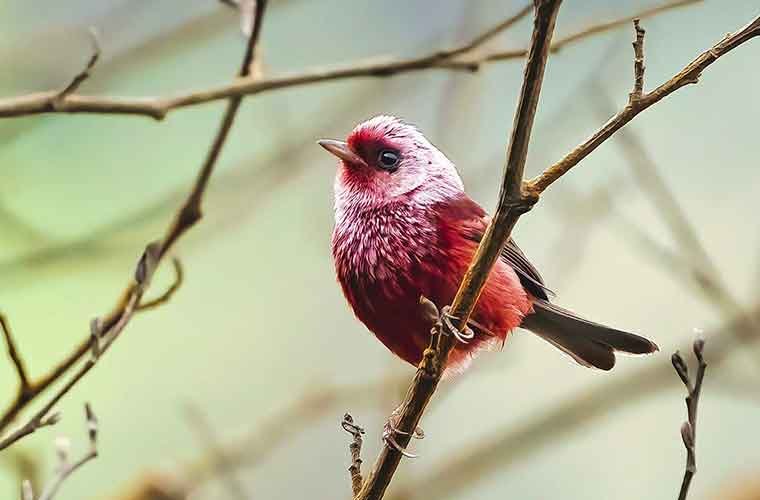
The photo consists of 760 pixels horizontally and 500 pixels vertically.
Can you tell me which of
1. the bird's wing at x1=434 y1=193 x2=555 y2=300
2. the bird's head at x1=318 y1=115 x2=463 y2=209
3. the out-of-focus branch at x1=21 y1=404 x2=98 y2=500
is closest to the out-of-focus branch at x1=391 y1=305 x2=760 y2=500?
the bird's wing at x1=434 y1=193 x2=555 y2=300

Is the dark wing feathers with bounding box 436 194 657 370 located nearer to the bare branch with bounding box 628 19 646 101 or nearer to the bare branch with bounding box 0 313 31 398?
the bare branch with bounding box 628 19 646 101

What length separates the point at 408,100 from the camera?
10.7 ft

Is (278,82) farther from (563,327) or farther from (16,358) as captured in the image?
(563,327)

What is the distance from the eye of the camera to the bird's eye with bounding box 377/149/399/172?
1629 millimetres

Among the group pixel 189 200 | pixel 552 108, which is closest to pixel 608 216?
pixel 552 108

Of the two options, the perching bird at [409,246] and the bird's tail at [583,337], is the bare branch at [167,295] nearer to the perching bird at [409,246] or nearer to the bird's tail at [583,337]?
the perching bird at [409,246]

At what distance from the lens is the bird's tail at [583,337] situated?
1.80 m

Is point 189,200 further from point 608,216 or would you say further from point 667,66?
point 667,66

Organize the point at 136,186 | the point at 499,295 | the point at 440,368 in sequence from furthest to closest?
the point at 136,186
the point at 499,295
the point at 440,368

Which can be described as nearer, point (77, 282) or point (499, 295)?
point (499, 295)

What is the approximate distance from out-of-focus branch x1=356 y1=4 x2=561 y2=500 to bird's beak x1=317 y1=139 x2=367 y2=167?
415mm

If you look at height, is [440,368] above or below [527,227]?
below

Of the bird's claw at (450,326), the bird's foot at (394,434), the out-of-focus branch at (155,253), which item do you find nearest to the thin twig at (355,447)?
the bird's foot at (394,434)

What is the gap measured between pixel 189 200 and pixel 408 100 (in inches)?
73.6
